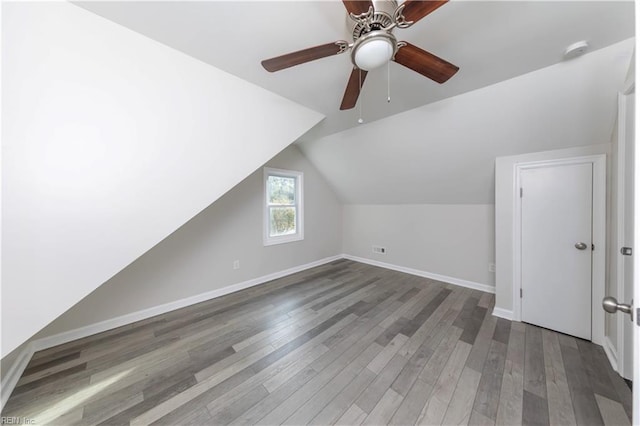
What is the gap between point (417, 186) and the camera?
3.51 m

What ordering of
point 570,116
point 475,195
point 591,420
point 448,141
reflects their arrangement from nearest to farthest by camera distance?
1. point 591,420
2. point 570,116
3. point 448,141
4. point 475,195

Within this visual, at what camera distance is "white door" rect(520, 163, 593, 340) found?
6.76 feet

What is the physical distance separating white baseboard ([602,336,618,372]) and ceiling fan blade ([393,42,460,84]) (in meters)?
2.57

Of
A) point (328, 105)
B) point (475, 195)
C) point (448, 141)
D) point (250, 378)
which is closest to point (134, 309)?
point (250, 378)

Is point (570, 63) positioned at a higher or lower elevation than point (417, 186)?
higher

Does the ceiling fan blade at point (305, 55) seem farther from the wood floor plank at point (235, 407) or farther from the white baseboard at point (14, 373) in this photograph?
the white baseboard at point (14, 373)

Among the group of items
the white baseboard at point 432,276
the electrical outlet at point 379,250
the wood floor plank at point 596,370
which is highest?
the electrical outlet at point 379,250

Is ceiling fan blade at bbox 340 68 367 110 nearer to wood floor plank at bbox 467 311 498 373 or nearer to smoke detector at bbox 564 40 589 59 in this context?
smoke detector at bbox 564 40 589 59

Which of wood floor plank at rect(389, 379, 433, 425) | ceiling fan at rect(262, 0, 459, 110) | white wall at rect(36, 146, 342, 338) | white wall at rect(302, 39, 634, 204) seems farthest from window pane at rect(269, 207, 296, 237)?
wood floor plank at rect(389, 379, 433, 425)

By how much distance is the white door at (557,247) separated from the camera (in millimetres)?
2061

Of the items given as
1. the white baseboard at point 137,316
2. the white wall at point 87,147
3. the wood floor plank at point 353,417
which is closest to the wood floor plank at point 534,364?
the wood floor plank at point 353,417

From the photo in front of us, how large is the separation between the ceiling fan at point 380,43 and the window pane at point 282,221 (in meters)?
2.78

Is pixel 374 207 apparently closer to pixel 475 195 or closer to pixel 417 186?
pixel 417 186

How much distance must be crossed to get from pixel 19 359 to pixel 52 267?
1.24m
